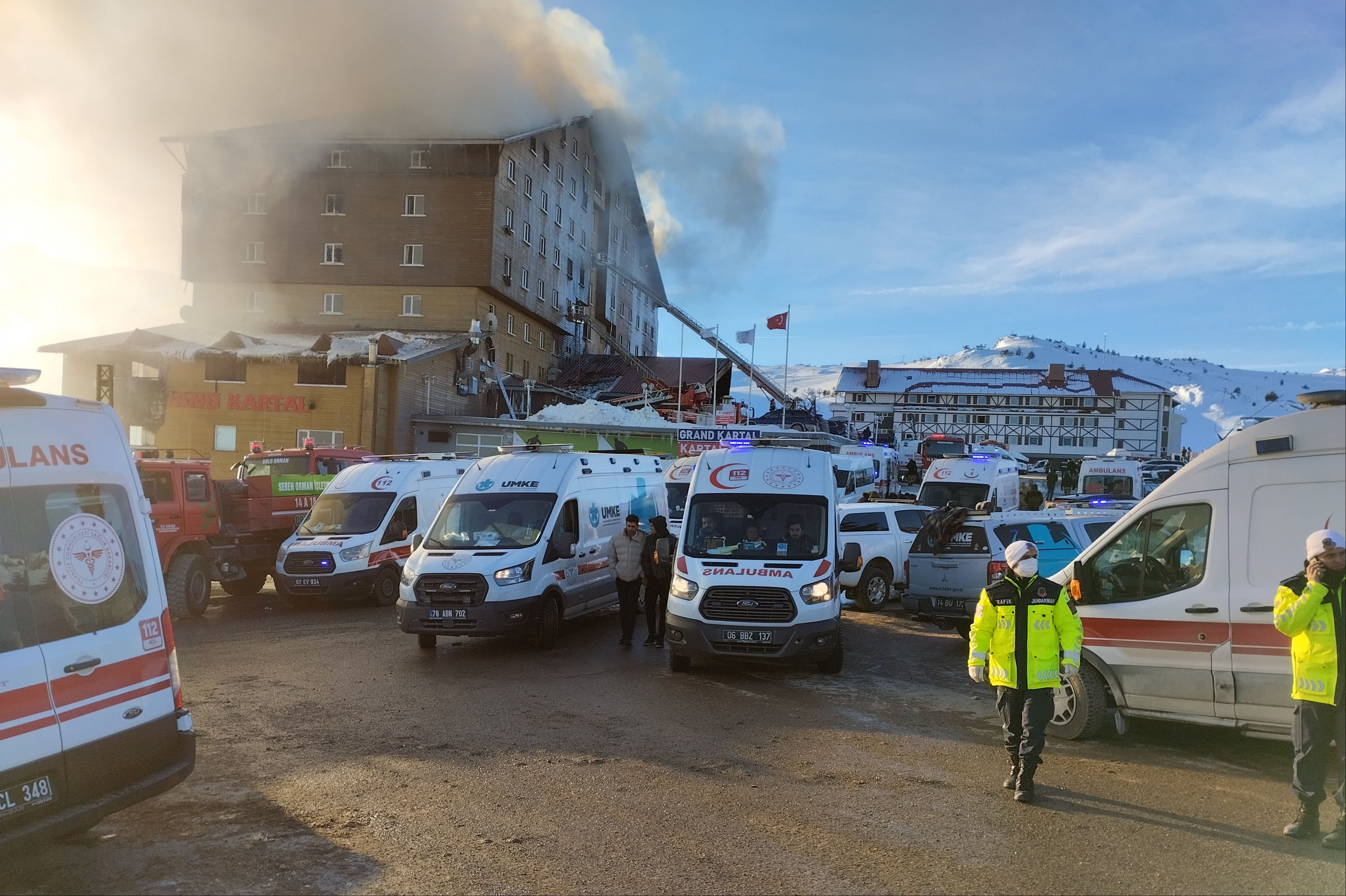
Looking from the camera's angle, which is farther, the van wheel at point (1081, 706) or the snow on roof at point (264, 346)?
the snow on roof at point (264, 346)

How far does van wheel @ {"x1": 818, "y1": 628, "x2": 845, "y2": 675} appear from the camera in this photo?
10109 mm

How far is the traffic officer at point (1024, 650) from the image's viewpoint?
19.7ft

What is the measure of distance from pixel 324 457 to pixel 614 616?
8.77m

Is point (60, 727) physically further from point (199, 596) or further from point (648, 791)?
point (199, 596)

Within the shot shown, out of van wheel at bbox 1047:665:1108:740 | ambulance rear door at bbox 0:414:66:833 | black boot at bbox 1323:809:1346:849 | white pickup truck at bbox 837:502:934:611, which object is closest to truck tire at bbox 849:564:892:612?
white pickup truck at bbox 837:502:934:611

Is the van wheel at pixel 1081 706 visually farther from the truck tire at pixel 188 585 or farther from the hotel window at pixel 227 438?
the hotel window at pixel 227 438

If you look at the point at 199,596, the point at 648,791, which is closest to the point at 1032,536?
the point at 648,791

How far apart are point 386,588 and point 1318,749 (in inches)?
543

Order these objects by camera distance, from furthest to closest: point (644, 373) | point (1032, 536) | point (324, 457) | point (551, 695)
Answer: point (644, 373) < point (324, 457) < point (1032, 536) < point (551, 695)

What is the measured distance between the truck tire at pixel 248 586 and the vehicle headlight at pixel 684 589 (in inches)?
390

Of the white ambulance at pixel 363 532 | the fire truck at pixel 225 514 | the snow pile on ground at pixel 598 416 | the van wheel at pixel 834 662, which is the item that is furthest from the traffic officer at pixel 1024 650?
the snow pile on ground at pixel 598 416

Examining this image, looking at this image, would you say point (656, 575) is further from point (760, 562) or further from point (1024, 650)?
point (1024, 650)

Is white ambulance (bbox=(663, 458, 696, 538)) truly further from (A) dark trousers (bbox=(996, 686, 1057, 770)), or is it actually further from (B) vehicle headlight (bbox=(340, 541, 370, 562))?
(A) dark trousers (bbox=(996, 686, 1057, 770))

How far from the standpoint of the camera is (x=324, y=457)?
2009cm
